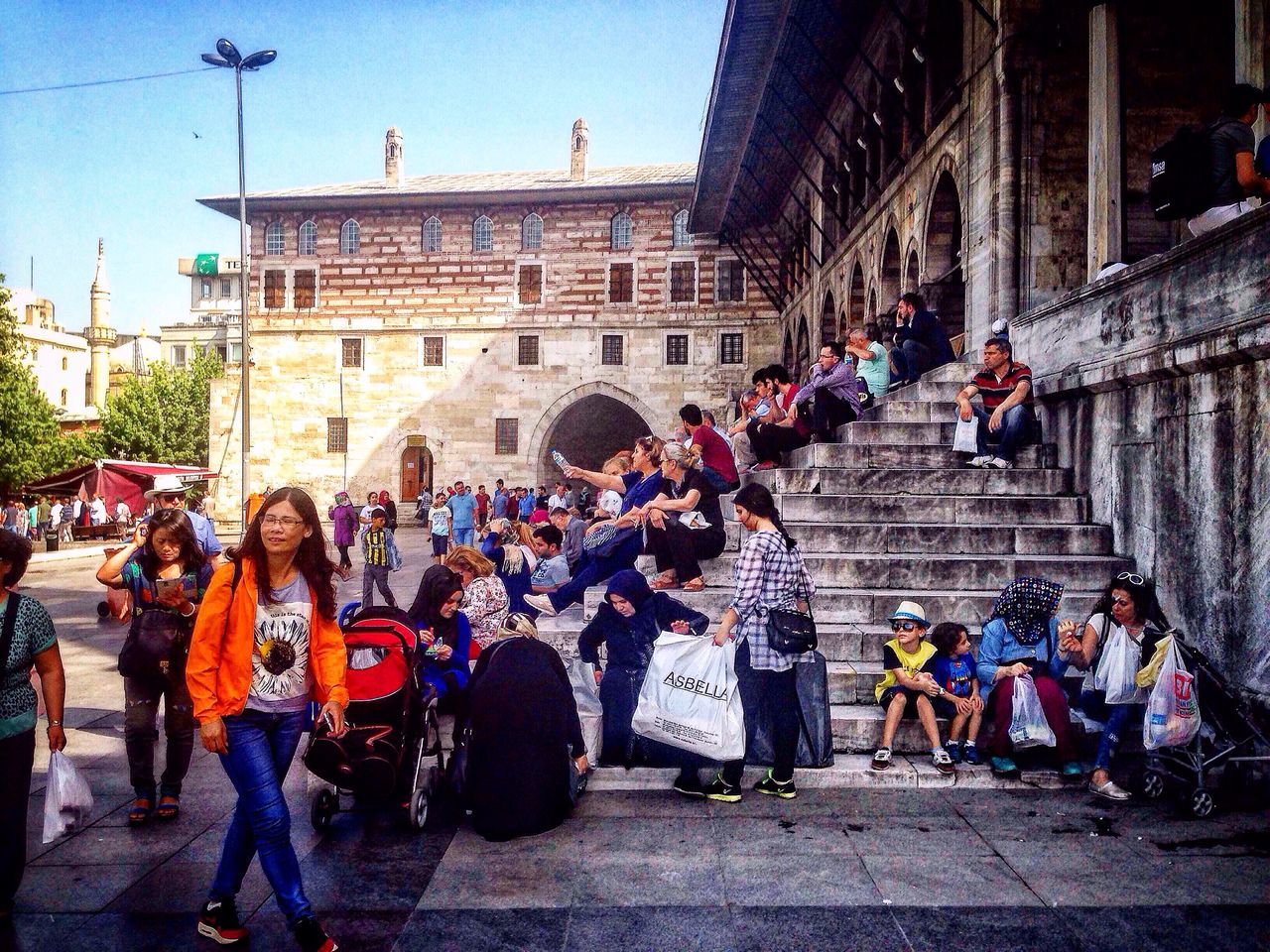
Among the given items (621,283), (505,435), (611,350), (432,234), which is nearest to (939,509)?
(611,350)

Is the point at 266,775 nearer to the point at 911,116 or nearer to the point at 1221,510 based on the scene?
the point at 1221,510

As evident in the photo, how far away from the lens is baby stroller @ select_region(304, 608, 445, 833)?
4742 millimetres

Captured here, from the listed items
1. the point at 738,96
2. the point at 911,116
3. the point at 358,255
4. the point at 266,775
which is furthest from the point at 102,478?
the point at 266,775

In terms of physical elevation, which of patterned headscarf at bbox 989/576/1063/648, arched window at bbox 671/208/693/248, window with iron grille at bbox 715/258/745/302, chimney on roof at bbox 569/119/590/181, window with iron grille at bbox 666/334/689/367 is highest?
chimney on roof at bbox 569/119/590/181

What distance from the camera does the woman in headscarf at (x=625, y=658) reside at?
18.5ft

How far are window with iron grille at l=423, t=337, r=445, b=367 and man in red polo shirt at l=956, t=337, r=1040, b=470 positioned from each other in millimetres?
26538

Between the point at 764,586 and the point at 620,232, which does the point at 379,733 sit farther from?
the point at 620,232

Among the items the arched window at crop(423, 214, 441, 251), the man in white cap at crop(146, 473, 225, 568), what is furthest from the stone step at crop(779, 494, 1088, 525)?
the arched window at crop(423, 214, 441, 251)

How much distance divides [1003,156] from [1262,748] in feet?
24.4

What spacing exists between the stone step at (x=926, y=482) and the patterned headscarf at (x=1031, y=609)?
8.84 ft

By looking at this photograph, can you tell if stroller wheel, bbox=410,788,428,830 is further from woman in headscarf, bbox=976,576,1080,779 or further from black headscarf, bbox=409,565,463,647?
woman in headscarf, bbox=976,576,1080,779

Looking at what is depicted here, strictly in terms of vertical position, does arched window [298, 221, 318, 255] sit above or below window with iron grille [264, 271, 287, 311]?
above

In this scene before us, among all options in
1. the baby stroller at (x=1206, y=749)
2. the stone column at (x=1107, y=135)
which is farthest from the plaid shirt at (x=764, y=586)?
the stone column at (x=1107, y=135)

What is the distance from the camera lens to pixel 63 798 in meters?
3.89
